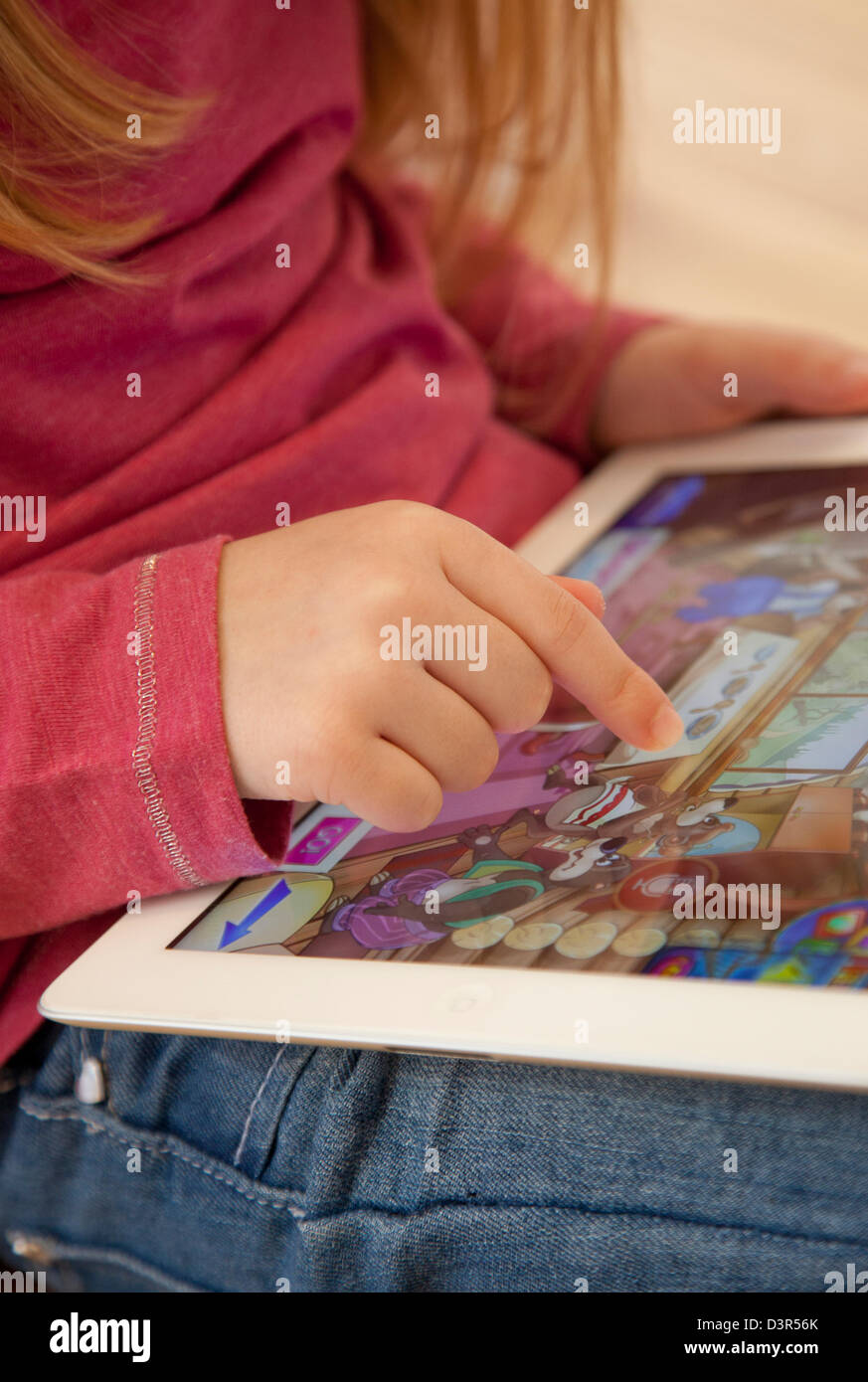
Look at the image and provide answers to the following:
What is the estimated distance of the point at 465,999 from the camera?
1.06 feet

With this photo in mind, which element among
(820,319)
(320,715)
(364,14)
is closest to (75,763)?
(320,715)

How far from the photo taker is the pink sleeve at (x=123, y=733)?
38cm

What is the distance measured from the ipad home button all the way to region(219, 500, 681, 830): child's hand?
65mm

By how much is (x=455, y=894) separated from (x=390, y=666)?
0.07 m

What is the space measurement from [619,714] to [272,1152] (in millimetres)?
187

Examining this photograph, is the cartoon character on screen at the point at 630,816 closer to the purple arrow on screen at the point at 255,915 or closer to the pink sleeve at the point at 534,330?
the purple arrow on screen at the point at 255,915

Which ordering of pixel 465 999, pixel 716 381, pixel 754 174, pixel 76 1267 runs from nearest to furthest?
pixel 465 999, pixel 76 1267, pixel 716 381, pixel 754 174

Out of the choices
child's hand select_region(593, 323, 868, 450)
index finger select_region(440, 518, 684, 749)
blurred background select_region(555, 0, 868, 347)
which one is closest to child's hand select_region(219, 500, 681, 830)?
index finger select_region(440, 518, 684, 749)

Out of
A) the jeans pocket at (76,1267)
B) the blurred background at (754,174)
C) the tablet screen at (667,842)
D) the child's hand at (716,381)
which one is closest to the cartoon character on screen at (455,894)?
the tablet screen at (667,842)

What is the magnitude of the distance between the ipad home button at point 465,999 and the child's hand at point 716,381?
43 centimetres

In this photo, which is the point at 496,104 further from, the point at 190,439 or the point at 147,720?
the point at 147,720

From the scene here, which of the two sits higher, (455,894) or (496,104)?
(496,104)

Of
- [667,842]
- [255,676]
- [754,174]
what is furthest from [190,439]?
[754,174]

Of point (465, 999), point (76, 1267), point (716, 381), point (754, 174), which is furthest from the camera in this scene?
point (754, 174)
